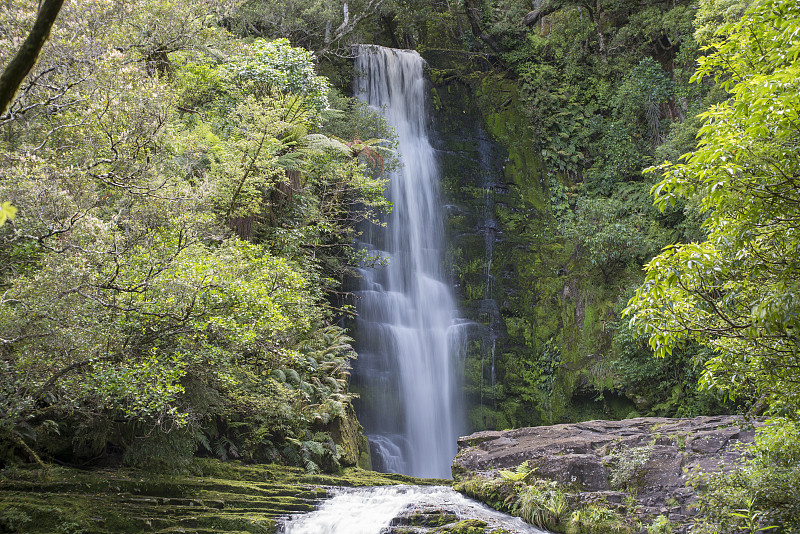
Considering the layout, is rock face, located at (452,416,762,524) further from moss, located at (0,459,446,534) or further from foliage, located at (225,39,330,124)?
foliage, located at (225,39,330,124)

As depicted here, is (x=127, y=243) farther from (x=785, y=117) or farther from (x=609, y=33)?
(x=609, y=33)

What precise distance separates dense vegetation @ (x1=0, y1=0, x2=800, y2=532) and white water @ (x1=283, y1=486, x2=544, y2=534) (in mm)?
1858

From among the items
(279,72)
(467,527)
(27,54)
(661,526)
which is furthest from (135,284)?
(279,72)

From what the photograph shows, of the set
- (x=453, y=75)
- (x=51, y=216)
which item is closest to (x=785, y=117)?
(x=51, y=216)

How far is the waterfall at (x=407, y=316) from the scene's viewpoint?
16.6m

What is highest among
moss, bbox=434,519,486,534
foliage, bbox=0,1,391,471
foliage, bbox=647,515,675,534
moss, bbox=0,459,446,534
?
foliage, bbox=0,1,391,471

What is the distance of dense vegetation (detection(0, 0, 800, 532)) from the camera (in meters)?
5.25

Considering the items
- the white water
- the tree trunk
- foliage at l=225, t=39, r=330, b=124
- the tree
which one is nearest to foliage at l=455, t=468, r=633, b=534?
the white water

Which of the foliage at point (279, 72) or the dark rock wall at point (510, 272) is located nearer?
the foliage at point (279, 72)

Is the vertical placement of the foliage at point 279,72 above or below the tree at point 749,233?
above

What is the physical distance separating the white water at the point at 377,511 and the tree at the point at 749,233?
375 cm

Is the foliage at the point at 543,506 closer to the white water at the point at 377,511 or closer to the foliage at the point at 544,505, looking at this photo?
the foliage at the point at 544,505

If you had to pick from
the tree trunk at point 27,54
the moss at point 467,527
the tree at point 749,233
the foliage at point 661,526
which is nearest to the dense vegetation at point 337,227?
the tree at point 749,233

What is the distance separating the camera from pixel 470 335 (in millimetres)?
18750
